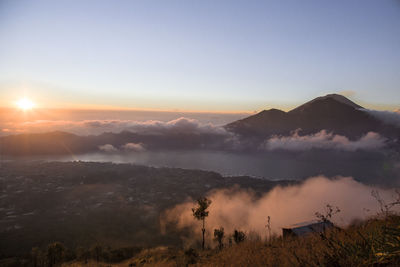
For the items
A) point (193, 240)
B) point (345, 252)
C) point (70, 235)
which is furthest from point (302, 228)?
point (70, 235)

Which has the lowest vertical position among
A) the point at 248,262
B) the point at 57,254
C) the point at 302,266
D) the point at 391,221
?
the point at 57,254

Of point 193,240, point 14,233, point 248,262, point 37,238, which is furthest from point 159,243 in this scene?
point 248,262

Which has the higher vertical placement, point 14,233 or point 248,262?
point 248,262

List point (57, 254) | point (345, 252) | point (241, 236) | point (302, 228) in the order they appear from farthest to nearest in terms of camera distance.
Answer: point (241, 236), point (57, 254), point (302, 228), point (345, 252)

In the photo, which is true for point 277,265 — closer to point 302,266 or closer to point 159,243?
point 302,266

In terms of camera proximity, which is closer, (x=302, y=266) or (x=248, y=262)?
(x=302, y=266)

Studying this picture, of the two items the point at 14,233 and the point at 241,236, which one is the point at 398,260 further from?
the point at 14,233

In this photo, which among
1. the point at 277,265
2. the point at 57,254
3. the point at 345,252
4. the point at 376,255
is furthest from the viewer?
the point at 57,254

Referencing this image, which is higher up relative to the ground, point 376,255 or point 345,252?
point 376,255

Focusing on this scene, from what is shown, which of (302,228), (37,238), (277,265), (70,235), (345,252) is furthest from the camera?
(70,235)
